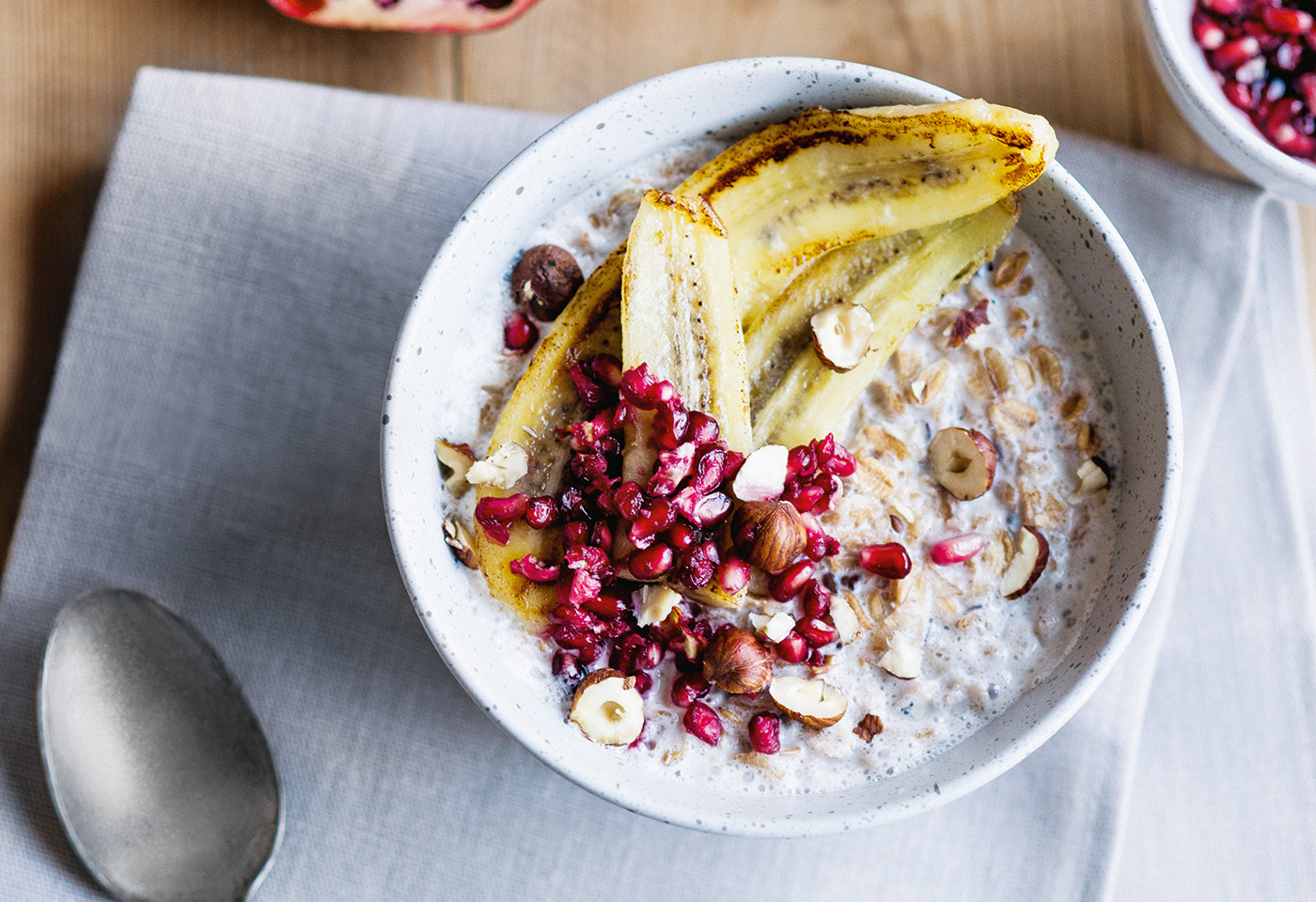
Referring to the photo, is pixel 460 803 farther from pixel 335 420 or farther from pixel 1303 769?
pixel 1303 769

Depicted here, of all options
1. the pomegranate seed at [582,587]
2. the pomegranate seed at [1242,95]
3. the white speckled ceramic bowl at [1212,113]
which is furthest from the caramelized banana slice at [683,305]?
the pomegranate seed at [1242,95]

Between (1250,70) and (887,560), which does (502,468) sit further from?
(1250,70)

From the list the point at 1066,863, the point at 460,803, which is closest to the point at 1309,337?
the point at 1066,863

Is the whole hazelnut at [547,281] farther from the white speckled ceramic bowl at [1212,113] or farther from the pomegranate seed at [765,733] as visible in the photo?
the white speckled ceramic bowl at [1212,113]

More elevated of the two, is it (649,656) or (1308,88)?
(1308,88)

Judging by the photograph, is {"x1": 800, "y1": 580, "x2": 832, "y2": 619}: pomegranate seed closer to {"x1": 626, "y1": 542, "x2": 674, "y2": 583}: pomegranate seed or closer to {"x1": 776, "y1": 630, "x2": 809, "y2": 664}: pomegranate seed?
{"x1": 776, "y1": 630, "x2": 809, "y2": 664}: pomegranate seed

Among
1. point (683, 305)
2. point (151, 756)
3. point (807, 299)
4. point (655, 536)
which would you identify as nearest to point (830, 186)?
point (807, 299)
